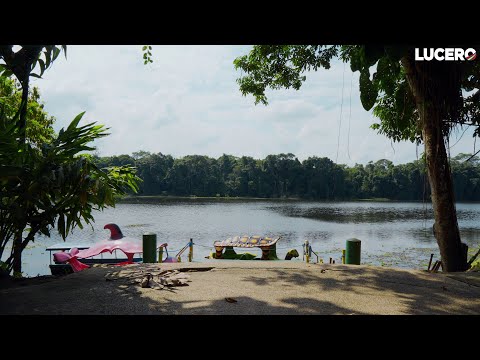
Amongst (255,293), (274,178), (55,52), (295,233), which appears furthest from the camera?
(274,178)

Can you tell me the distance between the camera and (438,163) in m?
6.75

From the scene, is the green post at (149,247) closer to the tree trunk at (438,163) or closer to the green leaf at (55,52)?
the green leaf at (55,52)

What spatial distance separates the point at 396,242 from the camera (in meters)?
24.8

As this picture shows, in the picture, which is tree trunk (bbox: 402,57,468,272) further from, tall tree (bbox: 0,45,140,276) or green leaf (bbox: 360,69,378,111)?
tall tree (bbox: 0,45,140,276)

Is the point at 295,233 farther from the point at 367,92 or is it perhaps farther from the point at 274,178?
the point at 274,178

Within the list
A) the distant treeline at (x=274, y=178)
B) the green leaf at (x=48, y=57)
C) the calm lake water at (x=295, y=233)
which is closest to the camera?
the green leaf at (x=48, y=57)

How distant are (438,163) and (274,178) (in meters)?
58.0

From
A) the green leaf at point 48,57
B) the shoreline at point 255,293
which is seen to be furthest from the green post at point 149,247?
the green leaf at point 48,57

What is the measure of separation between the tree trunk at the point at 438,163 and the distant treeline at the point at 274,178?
5371 centimetres

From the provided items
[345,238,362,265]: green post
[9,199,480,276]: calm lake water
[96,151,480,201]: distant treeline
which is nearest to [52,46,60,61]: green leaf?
[345,238,362,265]: green post

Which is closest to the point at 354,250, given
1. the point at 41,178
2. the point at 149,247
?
the point at 149,247

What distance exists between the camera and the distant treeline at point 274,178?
61.3 meters
